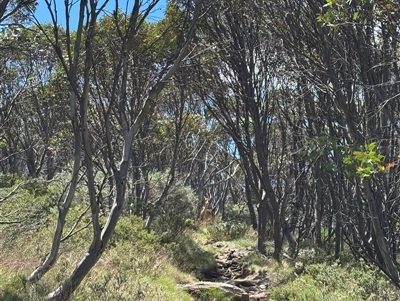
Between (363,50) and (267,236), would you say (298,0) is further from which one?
(267,236)

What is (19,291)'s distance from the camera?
4840 millimetres

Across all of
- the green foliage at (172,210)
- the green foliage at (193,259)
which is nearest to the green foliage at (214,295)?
the green foliage at (193,259)

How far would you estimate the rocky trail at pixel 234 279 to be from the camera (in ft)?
27.7

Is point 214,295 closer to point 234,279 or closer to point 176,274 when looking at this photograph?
point 176,274

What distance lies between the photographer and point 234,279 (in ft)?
37.2

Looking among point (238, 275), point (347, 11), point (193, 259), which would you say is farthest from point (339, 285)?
point (347, 11)

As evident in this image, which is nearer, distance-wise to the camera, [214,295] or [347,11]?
[347,11]

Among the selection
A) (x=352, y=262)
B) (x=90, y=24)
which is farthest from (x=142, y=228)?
(x=90, y=24)

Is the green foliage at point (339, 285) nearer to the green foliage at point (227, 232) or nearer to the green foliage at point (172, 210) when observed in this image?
the green foliage at point (172, 210)

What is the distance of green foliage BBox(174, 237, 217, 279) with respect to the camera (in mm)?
11016

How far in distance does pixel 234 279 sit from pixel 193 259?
117 centimetres

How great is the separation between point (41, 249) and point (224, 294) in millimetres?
3172

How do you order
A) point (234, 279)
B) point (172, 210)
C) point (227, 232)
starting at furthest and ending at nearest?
1. point (227, 232)
2. point (172, 210)
3. point (234, 279)

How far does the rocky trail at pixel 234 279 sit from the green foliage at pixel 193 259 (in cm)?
19
